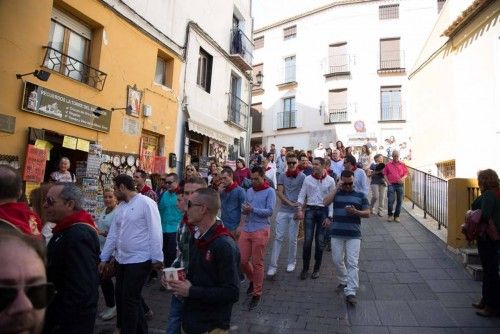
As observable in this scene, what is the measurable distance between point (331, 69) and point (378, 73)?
11.4ft

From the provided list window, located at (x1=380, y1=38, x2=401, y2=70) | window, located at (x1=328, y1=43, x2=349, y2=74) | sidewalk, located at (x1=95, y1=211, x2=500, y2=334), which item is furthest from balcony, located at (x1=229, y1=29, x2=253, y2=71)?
window, located at (x1=380, y1=38, x2=401, y2=70)

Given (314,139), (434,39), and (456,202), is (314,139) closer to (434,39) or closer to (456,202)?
(434,39)

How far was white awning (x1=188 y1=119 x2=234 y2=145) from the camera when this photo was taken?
13137 mm

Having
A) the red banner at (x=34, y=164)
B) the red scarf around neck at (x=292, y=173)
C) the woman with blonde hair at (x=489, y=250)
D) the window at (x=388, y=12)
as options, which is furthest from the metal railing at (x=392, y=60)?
the red banner at (x=34, y=164)

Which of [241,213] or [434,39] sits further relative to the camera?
[434,39]

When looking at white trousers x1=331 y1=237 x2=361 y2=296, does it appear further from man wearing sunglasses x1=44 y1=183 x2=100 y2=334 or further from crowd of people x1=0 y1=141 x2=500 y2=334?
man wearing sunglasses x1=44 y1=183 x2=100 y2=334

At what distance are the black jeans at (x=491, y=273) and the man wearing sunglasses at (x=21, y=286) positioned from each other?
18.2ft

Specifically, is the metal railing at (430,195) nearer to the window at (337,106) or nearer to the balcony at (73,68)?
the balcony at (73,68)

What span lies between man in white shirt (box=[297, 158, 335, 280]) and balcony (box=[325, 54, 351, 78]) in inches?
875

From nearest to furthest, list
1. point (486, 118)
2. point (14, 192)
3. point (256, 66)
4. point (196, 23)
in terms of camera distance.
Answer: point (14, 192) < point (486, 118) < point (196, 23) < point (256, 66)

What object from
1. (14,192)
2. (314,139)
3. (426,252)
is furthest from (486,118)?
(314,139)

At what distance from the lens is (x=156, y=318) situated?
16.9ft

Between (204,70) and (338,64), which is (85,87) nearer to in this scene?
(204,70)

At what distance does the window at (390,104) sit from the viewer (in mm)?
26312
